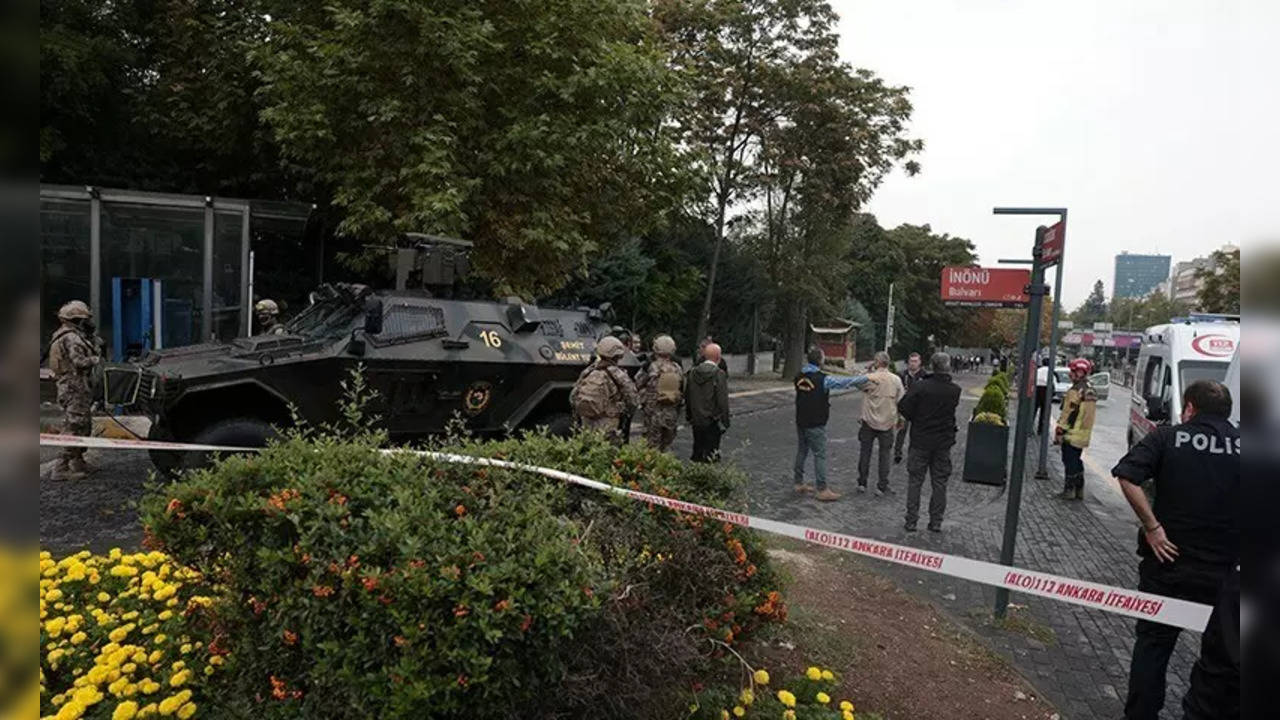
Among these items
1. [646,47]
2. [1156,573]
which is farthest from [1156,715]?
[646,47]

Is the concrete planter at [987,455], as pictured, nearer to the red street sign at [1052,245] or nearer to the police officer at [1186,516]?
the red street sign at [1052,245]

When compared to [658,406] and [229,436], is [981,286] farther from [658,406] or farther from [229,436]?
[229,436]

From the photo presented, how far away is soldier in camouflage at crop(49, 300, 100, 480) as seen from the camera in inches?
302

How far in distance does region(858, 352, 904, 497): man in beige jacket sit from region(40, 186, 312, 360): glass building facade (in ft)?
31.7

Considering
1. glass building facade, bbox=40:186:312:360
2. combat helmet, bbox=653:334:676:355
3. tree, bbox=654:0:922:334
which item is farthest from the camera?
tree, bbox=654:0:922:334

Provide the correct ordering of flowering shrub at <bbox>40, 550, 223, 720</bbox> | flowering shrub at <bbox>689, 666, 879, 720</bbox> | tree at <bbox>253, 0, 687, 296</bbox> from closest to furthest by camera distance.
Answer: flowering shrub at <bbox>40, 550, 223, 720</bbox> < flowering shrub at <bbox>689, 666, 879, 720</bbox> < tree at <bbox>253, 0, 687, 296</bbox>

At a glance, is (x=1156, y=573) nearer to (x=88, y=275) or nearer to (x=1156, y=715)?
(x=1156, y=715)

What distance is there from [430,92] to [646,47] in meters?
4.30

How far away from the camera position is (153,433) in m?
6.84

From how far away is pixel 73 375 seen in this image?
7.78 metres

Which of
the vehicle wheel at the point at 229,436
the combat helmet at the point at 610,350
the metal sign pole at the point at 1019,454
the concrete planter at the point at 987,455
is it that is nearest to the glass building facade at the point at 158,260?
the vehicle wheel at the point at 229,436

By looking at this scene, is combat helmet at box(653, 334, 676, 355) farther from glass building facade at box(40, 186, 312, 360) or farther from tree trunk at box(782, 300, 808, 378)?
tree trunk at box(782, 300, 808, 378)

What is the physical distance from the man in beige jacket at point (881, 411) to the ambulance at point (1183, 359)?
3.43m

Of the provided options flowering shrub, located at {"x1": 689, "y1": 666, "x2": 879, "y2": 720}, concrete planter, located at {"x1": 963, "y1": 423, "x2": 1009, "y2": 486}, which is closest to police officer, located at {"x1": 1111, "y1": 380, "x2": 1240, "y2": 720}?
flowering shrub, located at {"x1": 689, "y1": 666, "x2": 879, "y2": 720}
